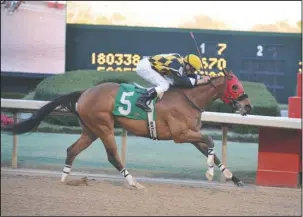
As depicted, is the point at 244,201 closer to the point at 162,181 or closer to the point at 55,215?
the point at 162,181

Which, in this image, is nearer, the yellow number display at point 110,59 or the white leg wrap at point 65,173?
the white leg wrap at point 65,173

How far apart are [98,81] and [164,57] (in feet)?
15.5

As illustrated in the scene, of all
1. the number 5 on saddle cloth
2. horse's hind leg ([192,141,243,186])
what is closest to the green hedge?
horse's hind leg ([192,141,243,186])

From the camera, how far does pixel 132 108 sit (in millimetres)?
6238

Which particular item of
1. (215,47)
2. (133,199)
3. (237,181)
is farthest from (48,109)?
(215,47)

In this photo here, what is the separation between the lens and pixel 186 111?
623 centimetres

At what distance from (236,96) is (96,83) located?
16.0 ft

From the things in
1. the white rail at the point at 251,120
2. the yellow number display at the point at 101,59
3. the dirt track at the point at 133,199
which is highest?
the yellow number display at the point at 101,59

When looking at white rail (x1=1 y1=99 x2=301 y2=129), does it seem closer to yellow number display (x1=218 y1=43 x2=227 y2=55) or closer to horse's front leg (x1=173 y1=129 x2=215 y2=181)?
horse's front leg (x1=173 y1=129 x2=215 y2=181)

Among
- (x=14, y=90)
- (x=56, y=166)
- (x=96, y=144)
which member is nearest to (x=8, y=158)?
(x=56, y=166)

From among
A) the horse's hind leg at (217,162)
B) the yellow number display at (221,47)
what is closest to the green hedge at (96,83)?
the yellow number display at (221,47)

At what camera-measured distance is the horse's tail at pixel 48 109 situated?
652 cm

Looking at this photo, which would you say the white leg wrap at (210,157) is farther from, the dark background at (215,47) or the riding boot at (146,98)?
the dark background at (215,47)

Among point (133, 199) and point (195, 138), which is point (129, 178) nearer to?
point (133, 199)
